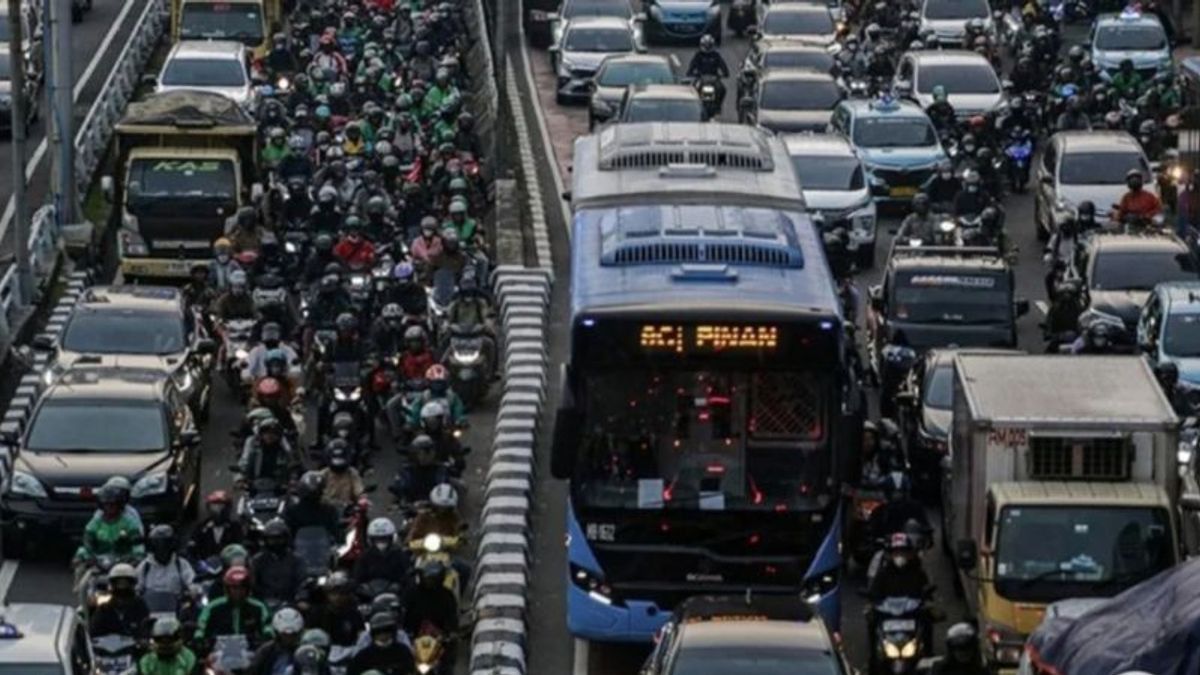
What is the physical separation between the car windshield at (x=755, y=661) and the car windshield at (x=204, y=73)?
30583 millimetres

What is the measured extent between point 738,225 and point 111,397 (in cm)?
693

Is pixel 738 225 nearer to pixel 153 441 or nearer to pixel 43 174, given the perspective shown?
pixel 153 441

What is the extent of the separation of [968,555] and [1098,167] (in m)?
19.3

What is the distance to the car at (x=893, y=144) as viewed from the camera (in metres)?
49.7

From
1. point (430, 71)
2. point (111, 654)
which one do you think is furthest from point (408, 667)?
point (430, 71)

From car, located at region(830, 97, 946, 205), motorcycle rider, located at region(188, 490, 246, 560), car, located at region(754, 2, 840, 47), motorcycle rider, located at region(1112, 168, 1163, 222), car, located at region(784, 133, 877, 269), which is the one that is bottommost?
car, located at region(754, 2, 840, 47)

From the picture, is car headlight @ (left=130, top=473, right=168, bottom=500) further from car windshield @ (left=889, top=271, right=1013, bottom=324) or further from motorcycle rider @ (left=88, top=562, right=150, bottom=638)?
car windshield @ (left=889, top=271, right=1013, bottom=324)

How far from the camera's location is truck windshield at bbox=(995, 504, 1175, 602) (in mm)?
28031

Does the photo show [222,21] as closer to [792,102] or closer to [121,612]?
[792,102]

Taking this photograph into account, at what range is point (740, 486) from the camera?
27969mm

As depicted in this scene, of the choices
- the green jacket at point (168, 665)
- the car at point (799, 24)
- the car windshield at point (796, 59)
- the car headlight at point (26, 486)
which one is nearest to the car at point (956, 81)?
the car windshield at point (796, 59)

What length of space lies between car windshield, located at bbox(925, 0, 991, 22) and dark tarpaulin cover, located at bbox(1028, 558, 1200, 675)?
140ft

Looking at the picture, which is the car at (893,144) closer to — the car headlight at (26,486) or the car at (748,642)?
the car headlight at (26,486)

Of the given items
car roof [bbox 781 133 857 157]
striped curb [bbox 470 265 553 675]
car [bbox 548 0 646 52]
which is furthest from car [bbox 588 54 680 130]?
striped curb [bbox 470 265 553 675]
